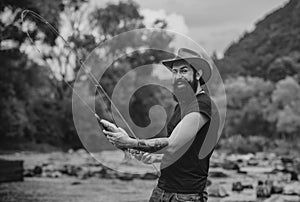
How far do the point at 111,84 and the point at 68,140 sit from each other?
6436 mm

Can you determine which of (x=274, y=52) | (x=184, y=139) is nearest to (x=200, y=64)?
(x=184, y=139)

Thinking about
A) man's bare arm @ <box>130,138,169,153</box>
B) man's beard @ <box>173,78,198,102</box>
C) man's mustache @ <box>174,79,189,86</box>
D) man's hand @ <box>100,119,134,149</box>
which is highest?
man's mustache @ <box>174,79,189,86</box>

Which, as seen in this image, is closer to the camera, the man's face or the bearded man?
the bearded man

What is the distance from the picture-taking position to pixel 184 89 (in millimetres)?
3910

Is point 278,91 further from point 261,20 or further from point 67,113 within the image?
point 261,20

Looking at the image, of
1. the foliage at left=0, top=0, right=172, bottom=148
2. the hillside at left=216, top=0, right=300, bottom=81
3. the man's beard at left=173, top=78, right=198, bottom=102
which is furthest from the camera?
the hillside at left=216, top=0, right=300, bottom=81

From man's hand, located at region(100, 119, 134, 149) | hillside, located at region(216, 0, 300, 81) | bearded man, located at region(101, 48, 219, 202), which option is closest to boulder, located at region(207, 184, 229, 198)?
bearded man, located at region(101, 48, 219, 202)

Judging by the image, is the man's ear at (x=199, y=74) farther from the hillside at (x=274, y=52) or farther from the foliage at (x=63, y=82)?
the hillside at (x=274, y=52)

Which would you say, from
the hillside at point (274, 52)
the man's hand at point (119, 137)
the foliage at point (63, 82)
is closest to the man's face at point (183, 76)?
the man's hand at point (119, 137)

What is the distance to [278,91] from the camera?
190ft

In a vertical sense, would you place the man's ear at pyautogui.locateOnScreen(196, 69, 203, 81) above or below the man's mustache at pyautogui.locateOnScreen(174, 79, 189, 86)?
above

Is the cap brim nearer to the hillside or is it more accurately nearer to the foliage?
the foliage

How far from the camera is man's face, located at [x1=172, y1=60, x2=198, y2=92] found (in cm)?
392

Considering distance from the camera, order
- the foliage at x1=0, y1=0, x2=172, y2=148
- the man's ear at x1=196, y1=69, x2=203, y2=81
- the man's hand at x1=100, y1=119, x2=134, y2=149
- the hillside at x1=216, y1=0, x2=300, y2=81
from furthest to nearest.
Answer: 1. the hillside at x1=216, y1=0, x2=300, y2=81
2. the foliage at x1=0, y1=0, x2=172, y2=148
3. the man's ear at x1=196, y1=69, x2=203, y2=81
4. the man's hand at x1=100, y1=119, x2=134, y2=149
